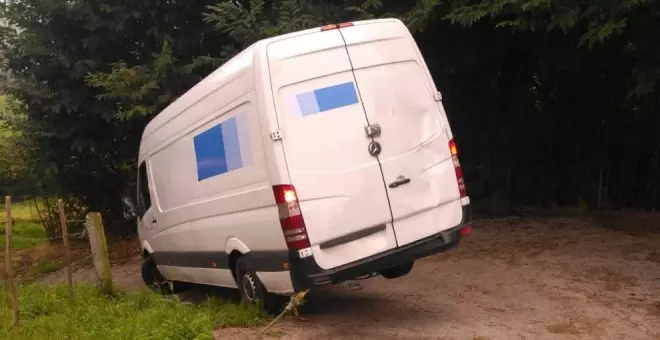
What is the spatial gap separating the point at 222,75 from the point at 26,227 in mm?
18396

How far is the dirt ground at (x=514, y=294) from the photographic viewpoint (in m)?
6.35

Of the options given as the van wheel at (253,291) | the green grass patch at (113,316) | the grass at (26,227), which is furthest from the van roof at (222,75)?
the grass at (26,227)

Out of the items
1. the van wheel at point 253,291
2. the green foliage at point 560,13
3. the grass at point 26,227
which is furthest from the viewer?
the grass at point 26,227

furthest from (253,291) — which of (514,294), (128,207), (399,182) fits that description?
(128,207)

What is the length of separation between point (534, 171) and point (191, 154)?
943cm

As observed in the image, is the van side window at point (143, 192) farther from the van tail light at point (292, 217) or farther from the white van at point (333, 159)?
the van tail light at point (292, 217)

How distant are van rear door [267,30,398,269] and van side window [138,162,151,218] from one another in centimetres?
447

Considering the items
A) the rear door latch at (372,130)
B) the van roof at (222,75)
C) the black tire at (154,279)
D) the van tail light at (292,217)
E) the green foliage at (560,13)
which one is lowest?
the black tire at (154,279)

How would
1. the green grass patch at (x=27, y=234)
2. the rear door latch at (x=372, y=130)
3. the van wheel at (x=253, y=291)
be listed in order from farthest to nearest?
the green grass patch at (x=27, y=234), the van wheel at (x=253, y=291), the rear door latch at (x=372, y=130)

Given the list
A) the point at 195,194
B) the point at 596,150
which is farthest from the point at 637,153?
the point at 195,194

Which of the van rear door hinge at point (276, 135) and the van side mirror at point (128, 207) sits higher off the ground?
the van rear door hinge at point (276, 135)

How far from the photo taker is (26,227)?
23.0 metres

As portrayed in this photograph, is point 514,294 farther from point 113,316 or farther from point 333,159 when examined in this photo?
point 113,316

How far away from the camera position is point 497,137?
1505cm
